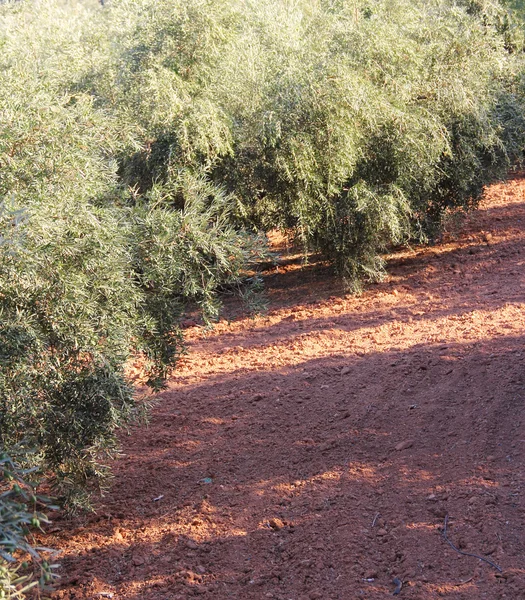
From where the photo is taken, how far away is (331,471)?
6.59 metres

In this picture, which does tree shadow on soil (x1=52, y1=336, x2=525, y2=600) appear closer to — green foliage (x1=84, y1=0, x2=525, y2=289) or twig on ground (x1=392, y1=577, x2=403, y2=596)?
twig on ground (x1=392, y1=577, x2=403, y2=596)

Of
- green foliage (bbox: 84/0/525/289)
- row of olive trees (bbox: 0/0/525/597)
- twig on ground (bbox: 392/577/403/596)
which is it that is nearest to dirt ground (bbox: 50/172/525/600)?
twig on ground (bbox: 392/577/403/596)

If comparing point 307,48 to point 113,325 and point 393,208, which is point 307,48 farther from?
point 113,325

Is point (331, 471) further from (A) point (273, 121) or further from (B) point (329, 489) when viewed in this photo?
(A) point (273, 121)

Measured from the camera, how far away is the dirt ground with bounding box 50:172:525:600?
5316 mm

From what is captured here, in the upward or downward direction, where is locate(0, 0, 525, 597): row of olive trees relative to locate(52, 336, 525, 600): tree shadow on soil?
upward

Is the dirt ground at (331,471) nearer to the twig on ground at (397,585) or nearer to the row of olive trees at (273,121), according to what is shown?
the twig on ground at (397,585)

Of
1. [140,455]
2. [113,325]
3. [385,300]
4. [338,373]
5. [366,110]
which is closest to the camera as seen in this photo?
[113,325]

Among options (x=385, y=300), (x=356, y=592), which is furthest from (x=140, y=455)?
(x=385, y=300)

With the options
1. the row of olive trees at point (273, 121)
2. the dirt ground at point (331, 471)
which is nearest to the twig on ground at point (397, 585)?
the dirt ground at point (331, 471)

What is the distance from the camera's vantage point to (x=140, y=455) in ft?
24.7

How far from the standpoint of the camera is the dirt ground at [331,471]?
17.4ft

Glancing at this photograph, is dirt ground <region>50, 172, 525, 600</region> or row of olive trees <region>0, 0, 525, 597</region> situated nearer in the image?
dirt ground <region>50, 172, 525, 600</region>

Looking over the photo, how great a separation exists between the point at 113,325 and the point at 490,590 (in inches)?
125
